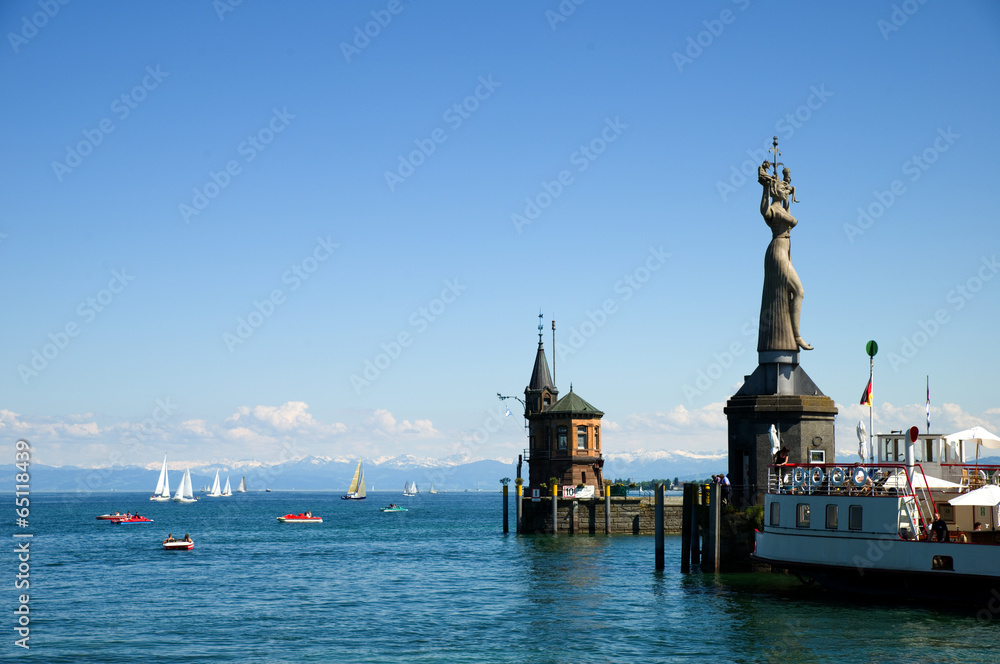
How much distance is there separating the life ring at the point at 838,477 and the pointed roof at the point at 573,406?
46.3m

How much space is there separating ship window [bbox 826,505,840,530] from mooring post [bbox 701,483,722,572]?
24.2 ft

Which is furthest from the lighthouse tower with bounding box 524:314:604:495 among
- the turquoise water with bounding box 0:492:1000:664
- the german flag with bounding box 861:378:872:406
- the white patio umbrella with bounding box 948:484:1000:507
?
the white patio umbrella with bounding box 948:484:1000:507

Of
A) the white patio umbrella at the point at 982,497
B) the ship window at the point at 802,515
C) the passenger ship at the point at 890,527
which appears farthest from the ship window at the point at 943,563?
the ship window at the point at 802,515

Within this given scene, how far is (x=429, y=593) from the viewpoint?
5294cm

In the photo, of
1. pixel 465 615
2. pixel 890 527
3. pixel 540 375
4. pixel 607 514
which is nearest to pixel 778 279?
pixel 890 527

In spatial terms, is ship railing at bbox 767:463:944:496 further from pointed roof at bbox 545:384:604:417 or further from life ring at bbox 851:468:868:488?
pointed roof at bbox 545:384:604:417

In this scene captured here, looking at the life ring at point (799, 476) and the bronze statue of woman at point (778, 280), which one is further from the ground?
the bronze statue of woman at point (778, 280)

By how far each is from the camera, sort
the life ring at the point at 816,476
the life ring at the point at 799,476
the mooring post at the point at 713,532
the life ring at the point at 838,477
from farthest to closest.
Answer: the mooring post at the point at 713,532 → the life ring at the point at 799,476 → the life ring at the point at 816,476 → the life ring at the point at 838,477

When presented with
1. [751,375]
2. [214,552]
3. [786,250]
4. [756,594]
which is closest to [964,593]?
[756,594]

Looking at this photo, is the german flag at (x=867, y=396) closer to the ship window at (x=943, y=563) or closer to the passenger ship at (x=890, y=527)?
the passenger ship at (x=890, y=527)

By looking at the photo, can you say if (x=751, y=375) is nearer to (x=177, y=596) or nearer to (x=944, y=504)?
(x=944, y=504)

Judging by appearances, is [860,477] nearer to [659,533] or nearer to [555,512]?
[659,533]

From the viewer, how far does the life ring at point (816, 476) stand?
45812 millimetres

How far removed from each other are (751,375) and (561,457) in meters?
37.0
